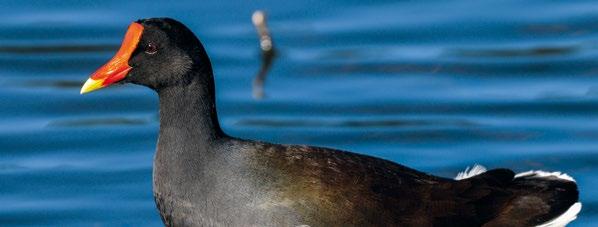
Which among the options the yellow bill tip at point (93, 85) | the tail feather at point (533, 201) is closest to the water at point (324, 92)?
the tail feather at point (533, 201)

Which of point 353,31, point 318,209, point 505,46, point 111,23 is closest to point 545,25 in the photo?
point 505,46

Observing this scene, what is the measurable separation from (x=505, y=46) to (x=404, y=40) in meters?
0.72

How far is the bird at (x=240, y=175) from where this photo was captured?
354 inches

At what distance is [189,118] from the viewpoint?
9.19 metres

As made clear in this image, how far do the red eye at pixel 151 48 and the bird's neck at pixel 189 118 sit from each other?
0.66ft

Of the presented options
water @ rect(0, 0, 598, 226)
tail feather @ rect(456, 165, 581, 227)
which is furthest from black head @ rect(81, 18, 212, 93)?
water @ rect(0, 0, 598, 226)

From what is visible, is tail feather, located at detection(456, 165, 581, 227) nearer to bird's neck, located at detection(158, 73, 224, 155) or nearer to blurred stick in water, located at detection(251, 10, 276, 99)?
bird's neck, located at detection(158, 73, 224, 155)

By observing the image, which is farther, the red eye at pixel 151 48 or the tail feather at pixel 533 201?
the tail feather at pixel 533 201

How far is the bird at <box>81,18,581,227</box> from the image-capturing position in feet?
29.5

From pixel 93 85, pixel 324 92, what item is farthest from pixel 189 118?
pixel 324 92

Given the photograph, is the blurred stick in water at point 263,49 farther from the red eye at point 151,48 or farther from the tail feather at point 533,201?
the red eye at point 151,48

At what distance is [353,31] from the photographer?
1315 cm

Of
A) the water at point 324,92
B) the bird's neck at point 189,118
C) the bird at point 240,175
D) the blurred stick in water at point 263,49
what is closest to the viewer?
the bird at point 240,175

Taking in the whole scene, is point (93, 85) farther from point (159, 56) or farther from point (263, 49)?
point (263, 49)
